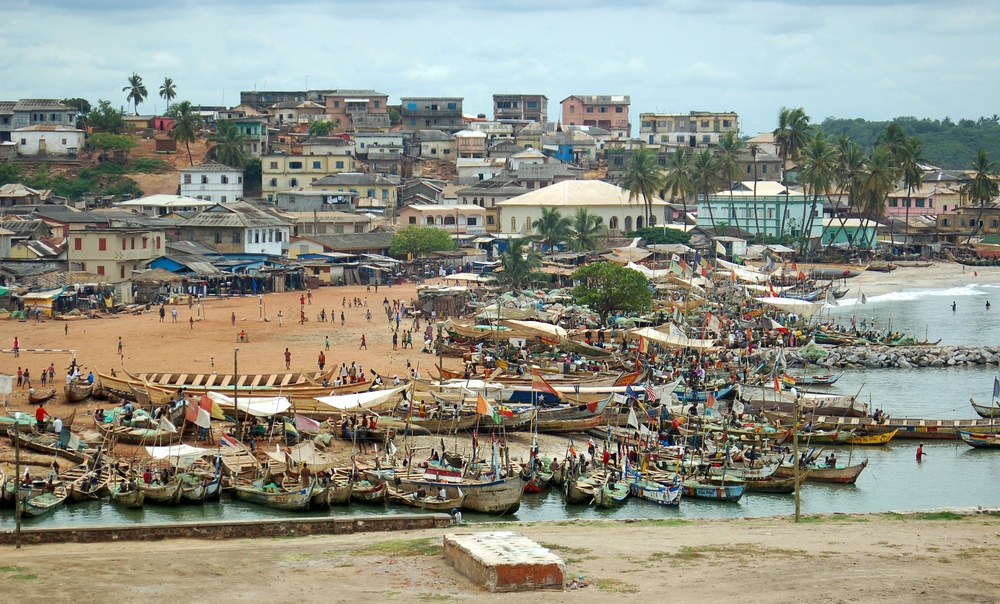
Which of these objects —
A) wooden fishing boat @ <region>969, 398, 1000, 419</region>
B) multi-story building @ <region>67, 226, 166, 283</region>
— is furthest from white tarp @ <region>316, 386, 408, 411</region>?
multi-story building @ <region>67, 226, 166, 283</region>

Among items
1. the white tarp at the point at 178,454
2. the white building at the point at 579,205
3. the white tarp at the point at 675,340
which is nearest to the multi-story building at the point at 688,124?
the white building at the point at 579,205

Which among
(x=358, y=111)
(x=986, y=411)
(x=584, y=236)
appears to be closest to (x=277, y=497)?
(x=986, y=411)

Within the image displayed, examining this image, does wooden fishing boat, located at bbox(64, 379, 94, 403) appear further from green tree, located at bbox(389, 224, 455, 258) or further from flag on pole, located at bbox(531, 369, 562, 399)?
green tree, located at bbox(389, 224, 455, 258)

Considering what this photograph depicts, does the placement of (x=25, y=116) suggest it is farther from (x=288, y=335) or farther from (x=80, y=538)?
(x=80, y=538)

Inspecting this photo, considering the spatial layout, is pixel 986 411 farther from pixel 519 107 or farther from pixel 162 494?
pixel 519 107

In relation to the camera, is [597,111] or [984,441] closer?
[984,441]

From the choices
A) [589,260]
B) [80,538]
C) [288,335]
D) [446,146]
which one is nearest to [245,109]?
[446,146]
